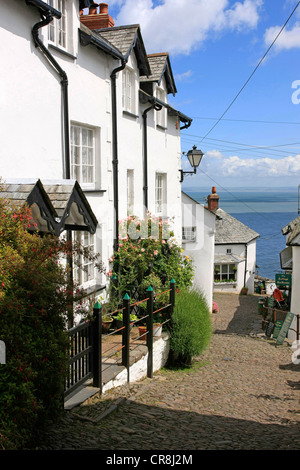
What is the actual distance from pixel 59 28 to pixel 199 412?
796cm

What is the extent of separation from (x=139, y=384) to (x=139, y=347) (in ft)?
3.05

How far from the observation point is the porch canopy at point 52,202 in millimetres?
5750

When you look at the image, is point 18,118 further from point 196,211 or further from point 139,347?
point 196,211

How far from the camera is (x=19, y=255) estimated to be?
15.5 feet

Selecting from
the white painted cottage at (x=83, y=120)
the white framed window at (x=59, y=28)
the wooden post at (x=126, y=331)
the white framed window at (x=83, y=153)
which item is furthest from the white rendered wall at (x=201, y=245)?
the wooden post at (x=126, y=331)

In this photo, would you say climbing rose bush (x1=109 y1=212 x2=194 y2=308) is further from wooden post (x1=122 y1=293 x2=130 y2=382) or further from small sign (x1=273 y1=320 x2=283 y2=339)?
small sign (x1=273 y1=320 x2=283 y2=339)

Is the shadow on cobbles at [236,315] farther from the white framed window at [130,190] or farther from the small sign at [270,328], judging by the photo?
the white framed window at [130,190]

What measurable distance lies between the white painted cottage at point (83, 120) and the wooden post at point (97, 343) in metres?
1.45

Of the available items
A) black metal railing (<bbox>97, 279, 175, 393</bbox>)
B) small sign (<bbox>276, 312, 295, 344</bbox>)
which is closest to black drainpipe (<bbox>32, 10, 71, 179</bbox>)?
black metal railing (<bbox>97, 279, 175, 393</bbox>)

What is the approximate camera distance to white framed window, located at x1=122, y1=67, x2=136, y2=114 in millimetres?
12203

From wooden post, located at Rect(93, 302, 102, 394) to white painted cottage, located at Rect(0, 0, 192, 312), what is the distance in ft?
4.77

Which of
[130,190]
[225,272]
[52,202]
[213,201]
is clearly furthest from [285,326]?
[225,272]

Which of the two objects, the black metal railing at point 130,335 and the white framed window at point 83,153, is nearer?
the black metal railing at point 130,335
